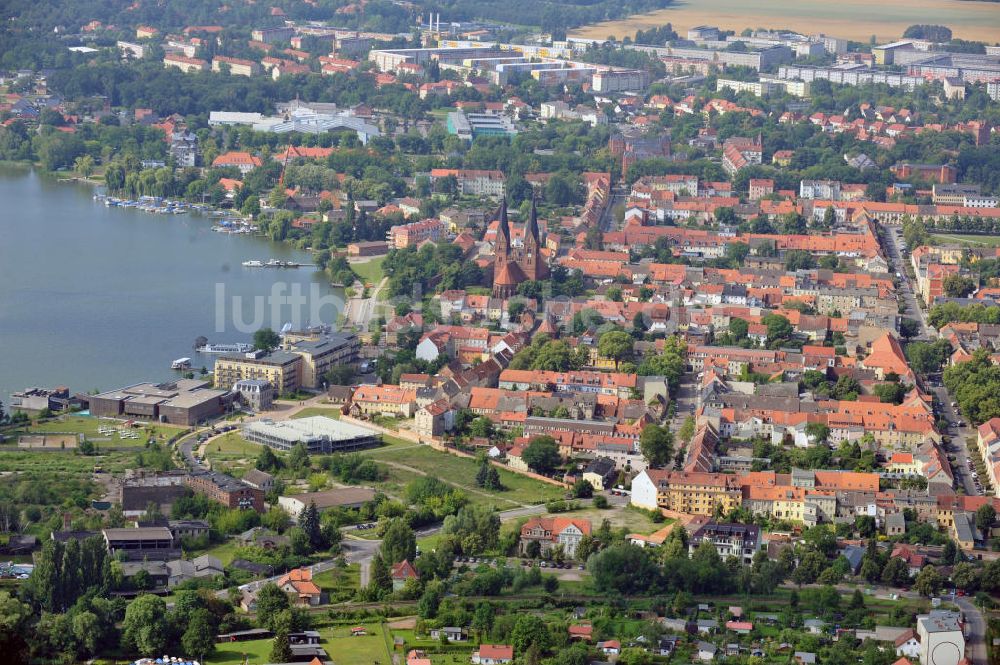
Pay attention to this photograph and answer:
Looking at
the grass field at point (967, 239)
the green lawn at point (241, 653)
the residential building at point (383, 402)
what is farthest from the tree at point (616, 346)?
the green lawn at point (241, 653)

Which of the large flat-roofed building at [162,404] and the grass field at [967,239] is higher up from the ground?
the grass field at [967,239]

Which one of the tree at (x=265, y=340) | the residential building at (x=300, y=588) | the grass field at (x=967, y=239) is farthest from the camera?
the grass field at (x=967, y=239)

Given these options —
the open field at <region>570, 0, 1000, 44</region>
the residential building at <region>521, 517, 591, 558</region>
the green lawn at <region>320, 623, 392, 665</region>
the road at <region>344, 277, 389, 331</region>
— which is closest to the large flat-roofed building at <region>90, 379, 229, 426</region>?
the road at <region>344, 277, 389, 331</region>

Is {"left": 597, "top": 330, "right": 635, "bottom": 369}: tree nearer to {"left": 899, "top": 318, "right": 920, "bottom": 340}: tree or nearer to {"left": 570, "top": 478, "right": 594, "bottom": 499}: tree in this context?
{"left": 899, "top": 318, "right": 920, "bottom": 340}: tree

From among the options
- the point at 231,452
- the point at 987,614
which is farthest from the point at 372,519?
the point at 987,614

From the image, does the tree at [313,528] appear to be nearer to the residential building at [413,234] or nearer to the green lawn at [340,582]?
the green lawn at [340,582]

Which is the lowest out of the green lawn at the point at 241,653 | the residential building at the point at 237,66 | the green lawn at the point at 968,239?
the green lawn at the point at 241,653

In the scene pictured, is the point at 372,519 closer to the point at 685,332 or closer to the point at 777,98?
the point at 685,332
